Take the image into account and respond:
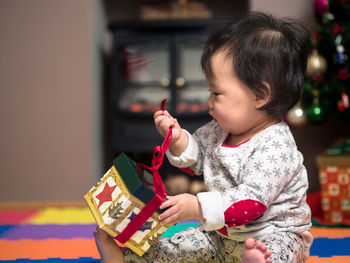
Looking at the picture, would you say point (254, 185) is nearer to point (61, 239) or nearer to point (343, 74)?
point (61, 239)

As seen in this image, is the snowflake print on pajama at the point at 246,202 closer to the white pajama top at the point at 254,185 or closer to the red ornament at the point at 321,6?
the white pajama top at the point at 254,185

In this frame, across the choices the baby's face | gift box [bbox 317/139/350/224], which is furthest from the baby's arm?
gift box [bbox 317/139/350/224]

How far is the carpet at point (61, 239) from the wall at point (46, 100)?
0.36m

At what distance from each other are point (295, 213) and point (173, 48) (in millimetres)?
1481

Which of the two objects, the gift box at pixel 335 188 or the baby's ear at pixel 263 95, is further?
the gift box at pixel 335 188

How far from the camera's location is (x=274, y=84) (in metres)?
0.92

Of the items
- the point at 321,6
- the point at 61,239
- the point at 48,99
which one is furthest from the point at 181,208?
the point at 48,99

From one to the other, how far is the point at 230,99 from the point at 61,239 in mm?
812

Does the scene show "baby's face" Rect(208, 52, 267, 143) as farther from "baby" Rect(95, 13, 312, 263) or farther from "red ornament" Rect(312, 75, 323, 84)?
"red ornament" Rect(312, 75, 323, 84)

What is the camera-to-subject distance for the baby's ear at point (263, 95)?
92 centimetres

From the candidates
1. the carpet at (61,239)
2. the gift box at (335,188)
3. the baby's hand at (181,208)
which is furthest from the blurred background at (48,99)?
the baby's hand at (181,208)

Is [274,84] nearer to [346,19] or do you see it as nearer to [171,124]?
[171,124]

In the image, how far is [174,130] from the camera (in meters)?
1.00

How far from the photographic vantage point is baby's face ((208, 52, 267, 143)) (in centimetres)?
92
